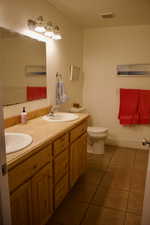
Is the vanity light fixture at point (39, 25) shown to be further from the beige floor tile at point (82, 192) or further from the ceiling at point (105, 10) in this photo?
the beige floor tile at point (82, 192)

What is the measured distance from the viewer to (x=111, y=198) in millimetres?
2203

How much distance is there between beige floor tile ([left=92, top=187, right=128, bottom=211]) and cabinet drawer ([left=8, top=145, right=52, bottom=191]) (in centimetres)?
95

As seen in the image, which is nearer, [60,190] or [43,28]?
[60,190]

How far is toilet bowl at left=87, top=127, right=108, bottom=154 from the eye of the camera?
3309 mm

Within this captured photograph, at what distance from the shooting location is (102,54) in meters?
3.73

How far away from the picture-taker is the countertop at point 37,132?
122 centimetres

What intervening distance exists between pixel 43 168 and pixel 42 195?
23cm

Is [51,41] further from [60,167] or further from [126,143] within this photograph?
[126,143]

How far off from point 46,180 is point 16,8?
170cm

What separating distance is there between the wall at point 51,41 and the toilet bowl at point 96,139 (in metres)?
0.67

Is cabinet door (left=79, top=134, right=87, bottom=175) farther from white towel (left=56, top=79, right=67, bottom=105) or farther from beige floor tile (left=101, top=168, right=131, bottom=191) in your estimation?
white towel (left=56, top=79, right=67, bottom=105)

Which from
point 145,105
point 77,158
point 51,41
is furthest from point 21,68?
point 145,105

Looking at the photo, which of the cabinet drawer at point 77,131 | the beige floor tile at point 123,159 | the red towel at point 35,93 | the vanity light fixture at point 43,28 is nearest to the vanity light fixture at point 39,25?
the vanity light fixture at point 43,28

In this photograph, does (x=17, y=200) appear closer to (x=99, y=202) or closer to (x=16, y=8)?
(x=99, y=202)
